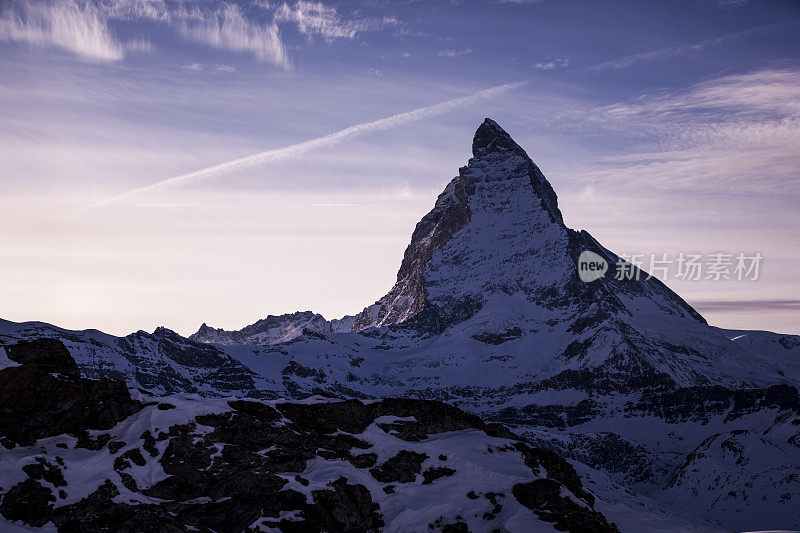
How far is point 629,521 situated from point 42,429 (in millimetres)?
89279

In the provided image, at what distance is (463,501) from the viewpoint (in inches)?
4646

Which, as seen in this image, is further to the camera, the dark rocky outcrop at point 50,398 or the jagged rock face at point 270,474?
the dark rocky outcrop at point 50,398

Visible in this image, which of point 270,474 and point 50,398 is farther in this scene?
point 50,398

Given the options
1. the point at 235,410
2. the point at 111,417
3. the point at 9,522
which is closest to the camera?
the point at 9,522

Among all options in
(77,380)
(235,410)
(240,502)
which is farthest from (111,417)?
(240,502)

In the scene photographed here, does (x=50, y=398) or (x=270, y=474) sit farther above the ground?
(x=50, y=398)

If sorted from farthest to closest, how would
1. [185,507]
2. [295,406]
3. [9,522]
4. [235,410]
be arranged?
1. [295,406]
2. [235,410]
3. [185,507]
4. [9,522]

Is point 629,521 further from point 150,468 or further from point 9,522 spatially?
point 9,522

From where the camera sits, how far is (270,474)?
117875 millimetres

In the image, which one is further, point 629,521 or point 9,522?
point 629,521

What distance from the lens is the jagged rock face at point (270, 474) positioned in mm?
107625

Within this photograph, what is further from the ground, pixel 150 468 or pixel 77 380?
pixel 77 380

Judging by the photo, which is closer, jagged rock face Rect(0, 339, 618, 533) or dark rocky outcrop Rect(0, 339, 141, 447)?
jagged rock face Rect(0, 339, 618, 533)

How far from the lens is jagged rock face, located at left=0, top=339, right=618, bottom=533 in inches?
4237
